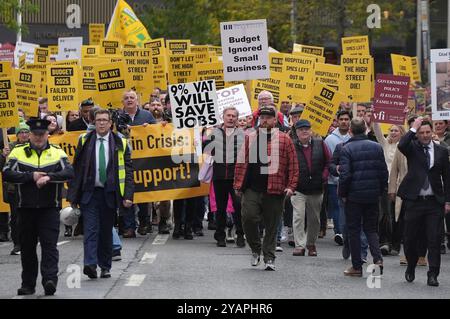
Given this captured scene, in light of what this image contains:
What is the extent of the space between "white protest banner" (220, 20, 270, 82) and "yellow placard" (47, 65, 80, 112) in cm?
310

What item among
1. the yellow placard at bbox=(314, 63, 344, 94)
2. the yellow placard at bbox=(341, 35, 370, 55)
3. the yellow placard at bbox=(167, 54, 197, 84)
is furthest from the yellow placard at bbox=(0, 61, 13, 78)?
the yellow placard at bbox=(341, 35, 370, 55)

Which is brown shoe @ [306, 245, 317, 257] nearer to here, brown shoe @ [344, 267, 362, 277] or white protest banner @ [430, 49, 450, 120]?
brown shoe @ [344, 267, 362, 277]

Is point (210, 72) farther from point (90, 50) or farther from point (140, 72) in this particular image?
point (90, 50)

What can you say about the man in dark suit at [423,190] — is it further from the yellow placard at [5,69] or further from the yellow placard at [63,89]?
the yellow placard at [63,89]

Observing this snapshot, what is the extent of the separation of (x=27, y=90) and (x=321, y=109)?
206 inches

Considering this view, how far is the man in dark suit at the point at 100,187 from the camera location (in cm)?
1441

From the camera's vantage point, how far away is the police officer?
13.1 m

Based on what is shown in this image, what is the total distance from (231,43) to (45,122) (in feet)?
27.9

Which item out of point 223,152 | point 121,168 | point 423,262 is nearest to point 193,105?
point 223,152

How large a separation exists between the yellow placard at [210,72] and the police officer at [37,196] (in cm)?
1137

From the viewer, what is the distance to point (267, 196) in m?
15.8

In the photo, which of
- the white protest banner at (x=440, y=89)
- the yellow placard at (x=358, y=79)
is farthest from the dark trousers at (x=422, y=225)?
the yellow placard at (x=358, y=79)

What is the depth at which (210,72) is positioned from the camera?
24875 millimetres
